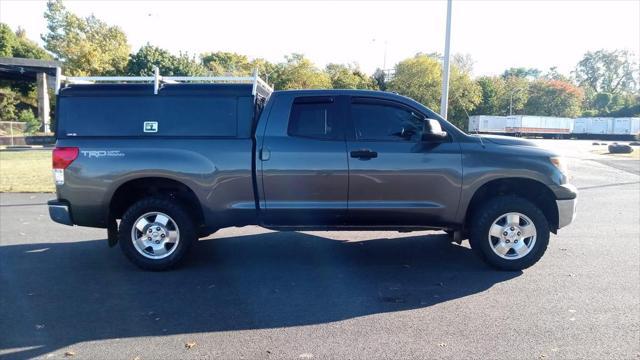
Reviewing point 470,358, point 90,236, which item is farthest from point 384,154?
point 90,236

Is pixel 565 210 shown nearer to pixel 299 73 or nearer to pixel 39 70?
pixel 299 73

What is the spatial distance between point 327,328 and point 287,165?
6.52ft

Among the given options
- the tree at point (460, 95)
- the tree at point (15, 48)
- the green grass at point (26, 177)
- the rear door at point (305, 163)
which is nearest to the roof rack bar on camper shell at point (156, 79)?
the rear door at point (305, 163)

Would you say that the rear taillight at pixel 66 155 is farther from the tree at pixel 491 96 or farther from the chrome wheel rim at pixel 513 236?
the tree at pixel 491 96

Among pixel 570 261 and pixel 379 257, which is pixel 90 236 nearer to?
pixel 379 257

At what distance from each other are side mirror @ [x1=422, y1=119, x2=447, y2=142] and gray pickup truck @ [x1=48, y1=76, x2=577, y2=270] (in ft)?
0.06

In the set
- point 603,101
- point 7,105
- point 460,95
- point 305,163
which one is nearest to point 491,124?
point 460,95

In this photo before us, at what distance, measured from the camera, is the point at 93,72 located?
45.6 meters

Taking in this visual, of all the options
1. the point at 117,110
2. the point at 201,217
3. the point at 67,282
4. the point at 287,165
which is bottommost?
the point at 67,282

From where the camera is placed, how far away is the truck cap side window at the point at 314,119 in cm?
560

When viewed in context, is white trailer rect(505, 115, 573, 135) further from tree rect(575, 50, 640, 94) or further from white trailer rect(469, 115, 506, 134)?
tree rect(575, 50, 640, 94)

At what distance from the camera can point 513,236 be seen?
5660mm

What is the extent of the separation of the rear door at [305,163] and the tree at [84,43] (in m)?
44.2

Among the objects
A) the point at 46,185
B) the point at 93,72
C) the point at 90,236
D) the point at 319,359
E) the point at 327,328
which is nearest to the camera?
the point at 319,359
